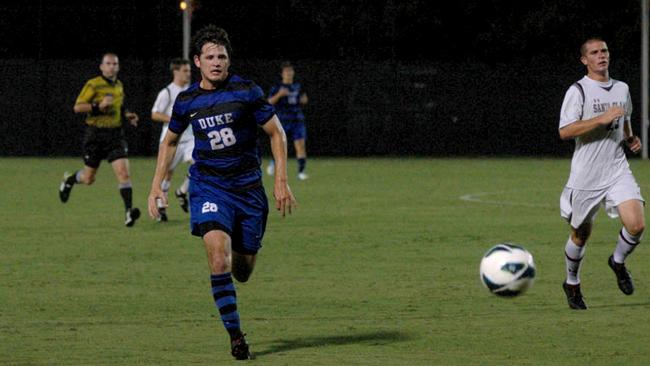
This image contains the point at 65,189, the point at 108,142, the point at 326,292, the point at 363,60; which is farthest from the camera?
the point at 363,60

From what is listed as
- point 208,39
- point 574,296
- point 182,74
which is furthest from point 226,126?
point 182,74

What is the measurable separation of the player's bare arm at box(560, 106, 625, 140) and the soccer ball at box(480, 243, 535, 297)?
1436 millimetres

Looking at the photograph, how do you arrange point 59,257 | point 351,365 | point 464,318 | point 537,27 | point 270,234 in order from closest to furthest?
1. point 351,365
2. point 464,318
3. point 59,257
4. point 270,234
5. point 537,27

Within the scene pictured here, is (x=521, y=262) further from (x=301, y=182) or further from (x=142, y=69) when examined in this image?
(x=142, y=69)

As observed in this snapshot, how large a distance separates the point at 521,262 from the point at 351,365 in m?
1.85

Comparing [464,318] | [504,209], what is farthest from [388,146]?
[464,318]

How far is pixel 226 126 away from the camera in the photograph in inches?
386

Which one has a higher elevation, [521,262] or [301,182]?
[521,262]

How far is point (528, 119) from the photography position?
41938 millimetres

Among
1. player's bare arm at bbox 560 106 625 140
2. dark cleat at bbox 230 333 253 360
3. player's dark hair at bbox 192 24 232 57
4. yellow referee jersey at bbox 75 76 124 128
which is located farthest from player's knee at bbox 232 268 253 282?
yellow referee jersey at bbox 75 76 124 128

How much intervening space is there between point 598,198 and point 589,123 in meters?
0.66

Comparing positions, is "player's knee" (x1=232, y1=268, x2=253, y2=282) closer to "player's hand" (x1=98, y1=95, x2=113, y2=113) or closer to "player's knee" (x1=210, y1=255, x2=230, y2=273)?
"player's knee" (x1=210, y1=255, x2=230, y2=273)

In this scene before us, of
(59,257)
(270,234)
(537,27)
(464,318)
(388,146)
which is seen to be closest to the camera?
(464,318)

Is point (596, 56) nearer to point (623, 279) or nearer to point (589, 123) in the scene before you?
point (589, 123)
